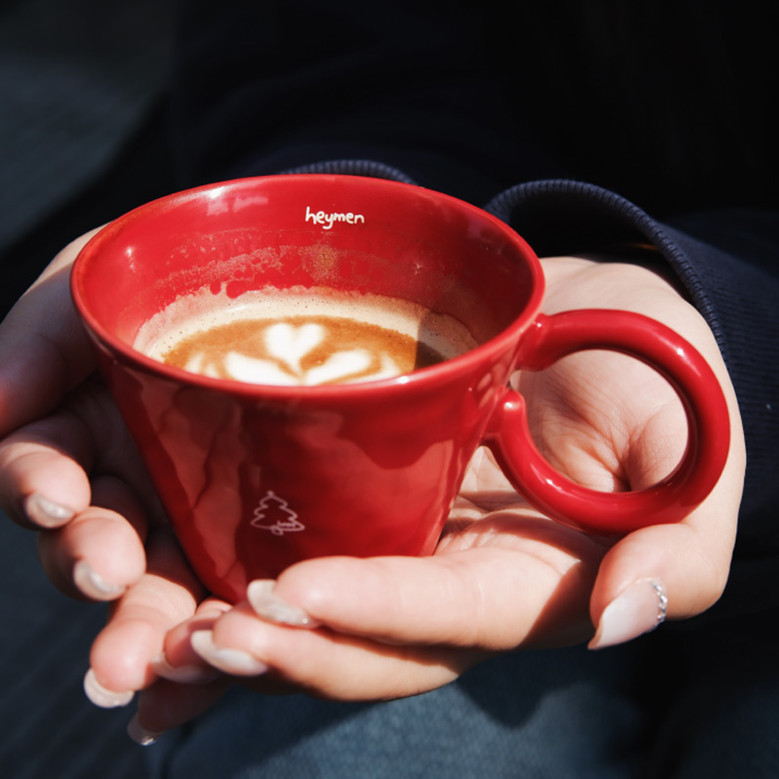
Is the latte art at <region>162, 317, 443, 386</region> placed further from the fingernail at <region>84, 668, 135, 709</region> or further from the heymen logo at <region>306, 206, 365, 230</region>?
the fingernail at <region>84, 668, 135, 709</region>

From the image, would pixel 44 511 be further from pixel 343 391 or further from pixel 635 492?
pixel 635 492

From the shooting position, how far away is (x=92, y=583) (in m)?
0.54

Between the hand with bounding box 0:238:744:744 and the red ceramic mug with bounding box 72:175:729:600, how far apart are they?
0.04 m

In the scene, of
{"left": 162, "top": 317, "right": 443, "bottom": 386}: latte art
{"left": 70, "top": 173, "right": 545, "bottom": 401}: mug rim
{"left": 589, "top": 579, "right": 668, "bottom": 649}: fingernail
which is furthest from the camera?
{"left": 162, "top": 317, "right": 443, "bottom": 386}: latte art

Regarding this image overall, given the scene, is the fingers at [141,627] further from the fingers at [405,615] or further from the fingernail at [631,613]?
the fingernail at [631,613]

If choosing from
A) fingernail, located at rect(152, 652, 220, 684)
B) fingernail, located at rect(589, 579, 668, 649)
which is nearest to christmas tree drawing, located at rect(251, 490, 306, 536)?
fingernail, located at rect(152, 652, 220, 684)

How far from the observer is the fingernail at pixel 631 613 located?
1.76 ft

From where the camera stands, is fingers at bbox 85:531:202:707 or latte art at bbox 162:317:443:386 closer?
fingers at bbox 85:531:202:707

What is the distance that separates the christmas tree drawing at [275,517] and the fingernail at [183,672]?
10cm

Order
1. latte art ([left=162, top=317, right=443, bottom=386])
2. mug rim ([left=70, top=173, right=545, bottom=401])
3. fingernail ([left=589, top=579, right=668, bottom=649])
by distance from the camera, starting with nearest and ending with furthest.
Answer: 1. mug rim ([left=70, top=173, right=545, bottom=401])
2. fingernail ([left=589, top=579, right=668, bottom=649])
3. latte art ([left=162, top=317, right=443, bottom=386])

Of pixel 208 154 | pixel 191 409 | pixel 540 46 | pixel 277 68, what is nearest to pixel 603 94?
pixel 540 46

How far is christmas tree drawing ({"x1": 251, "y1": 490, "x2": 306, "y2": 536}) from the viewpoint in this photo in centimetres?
51

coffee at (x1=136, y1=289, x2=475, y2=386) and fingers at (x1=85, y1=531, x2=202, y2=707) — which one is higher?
coffee at (x1=136, y1=289, x2=475, y2=386)

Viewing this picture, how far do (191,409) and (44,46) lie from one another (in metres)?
2.44
